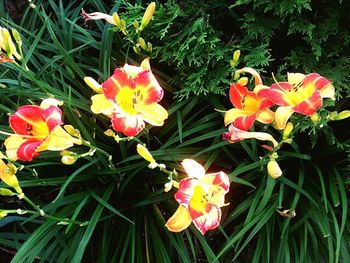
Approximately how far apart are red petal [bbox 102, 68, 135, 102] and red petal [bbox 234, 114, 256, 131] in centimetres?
31

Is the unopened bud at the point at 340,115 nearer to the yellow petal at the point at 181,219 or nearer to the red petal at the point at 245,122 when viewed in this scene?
the red petal at the point at 245,122

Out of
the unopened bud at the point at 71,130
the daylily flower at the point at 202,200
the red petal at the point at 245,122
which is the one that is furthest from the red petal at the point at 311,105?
the unopened bud at the point at 71,130

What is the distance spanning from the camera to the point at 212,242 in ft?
6.56

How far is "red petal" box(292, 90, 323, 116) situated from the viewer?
1348 millimetres

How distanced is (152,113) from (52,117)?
26 centimetres

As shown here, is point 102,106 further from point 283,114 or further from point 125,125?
point 283,114

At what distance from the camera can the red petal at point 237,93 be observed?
59.3 inches

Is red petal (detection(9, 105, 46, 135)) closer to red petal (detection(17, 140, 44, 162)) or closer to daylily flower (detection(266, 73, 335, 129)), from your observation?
red petal (detection(17, 140, 44, 162))

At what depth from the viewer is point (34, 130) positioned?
1.35 m

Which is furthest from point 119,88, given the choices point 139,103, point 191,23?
point 191,23

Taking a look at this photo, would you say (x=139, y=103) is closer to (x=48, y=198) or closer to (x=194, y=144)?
(x=194, y=144)

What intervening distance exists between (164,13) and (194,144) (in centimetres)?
50

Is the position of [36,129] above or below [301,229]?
above

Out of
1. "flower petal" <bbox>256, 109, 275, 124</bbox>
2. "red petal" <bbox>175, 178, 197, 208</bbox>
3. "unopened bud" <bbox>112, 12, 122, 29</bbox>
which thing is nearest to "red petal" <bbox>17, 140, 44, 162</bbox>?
"red petal" <bbox>175, 178, 197, 208</bbox>
